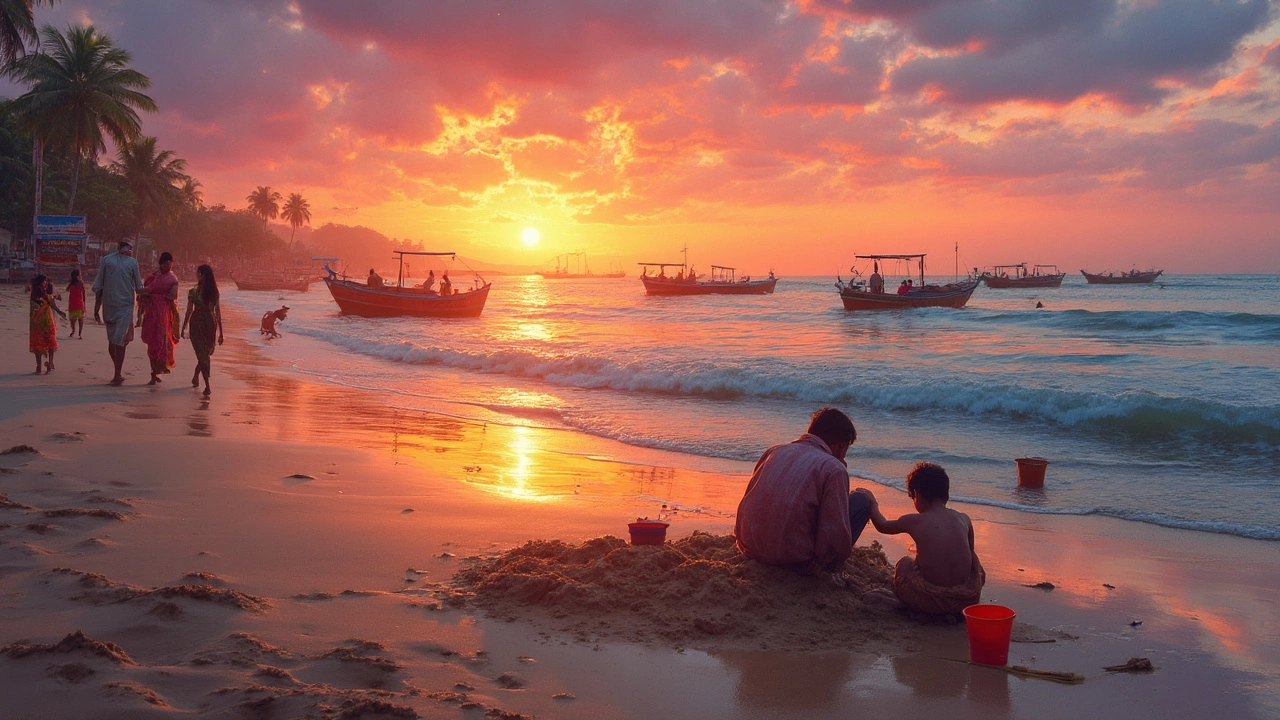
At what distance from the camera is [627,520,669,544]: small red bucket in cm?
494

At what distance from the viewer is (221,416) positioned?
970 cm

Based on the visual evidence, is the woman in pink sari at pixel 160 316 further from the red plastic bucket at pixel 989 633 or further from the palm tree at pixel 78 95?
the palm tree at pixel 78 95

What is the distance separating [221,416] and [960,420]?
1016 centimetres

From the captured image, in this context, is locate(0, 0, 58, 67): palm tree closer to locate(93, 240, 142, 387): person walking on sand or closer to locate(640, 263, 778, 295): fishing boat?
locate(93, 240, 142, 387): person walking on sand

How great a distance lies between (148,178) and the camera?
59.2 metres

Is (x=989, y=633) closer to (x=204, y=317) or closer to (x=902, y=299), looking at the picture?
(x=204, y=317)

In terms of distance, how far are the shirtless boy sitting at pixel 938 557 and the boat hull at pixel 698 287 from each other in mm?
65824

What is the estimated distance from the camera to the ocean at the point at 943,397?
28.6ft

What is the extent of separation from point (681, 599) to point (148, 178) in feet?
218

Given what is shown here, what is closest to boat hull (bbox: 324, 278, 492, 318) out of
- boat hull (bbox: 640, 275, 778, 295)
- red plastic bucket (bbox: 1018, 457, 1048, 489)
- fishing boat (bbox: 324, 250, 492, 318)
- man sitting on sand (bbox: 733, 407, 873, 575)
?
fishing boat (bbox: 324, 250, 492, 318)

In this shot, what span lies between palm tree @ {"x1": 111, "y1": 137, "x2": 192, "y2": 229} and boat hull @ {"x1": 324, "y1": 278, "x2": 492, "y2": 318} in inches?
1197

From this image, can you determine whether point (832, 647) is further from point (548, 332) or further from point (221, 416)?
point (548, 332)

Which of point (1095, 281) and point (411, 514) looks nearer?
point (411, 514)

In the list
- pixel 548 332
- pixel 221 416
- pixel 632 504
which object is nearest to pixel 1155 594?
pixel 632 504
